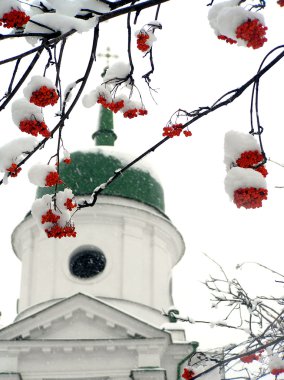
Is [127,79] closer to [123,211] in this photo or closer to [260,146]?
[260,146]

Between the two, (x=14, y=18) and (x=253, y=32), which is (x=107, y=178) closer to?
Result: (x=14, y=18)

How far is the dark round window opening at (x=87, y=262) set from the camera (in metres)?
16.8

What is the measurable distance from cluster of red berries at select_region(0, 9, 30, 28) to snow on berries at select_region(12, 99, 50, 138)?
60cm

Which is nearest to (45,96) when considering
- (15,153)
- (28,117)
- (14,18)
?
(28,117)

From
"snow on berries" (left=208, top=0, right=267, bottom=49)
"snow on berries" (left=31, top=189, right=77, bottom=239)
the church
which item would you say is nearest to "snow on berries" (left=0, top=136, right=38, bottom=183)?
"snow on berries" (left=31, top=189, right=77, bottom=239)

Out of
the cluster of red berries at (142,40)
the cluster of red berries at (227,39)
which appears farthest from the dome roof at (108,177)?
the cluster of red berries at (227,39)

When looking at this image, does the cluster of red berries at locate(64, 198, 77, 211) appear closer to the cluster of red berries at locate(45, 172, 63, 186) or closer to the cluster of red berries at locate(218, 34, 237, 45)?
the cluster of red berries at locate(45, 172, 63, 186)

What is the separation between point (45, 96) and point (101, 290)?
13.2 metres

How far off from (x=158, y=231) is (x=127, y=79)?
1396 cm

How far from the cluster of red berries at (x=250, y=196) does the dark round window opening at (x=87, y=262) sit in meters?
13.7

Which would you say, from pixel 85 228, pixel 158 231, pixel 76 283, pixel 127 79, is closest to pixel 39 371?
pixel 76 283

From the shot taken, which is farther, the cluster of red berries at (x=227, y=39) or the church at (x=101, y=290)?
the church at (x=101, y=290)

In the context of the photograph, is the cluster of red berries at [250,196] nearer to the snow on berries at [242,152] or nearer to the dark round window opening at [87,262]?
the snow on berries at [242,152]

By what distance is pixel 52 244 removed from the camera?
1730 cm
